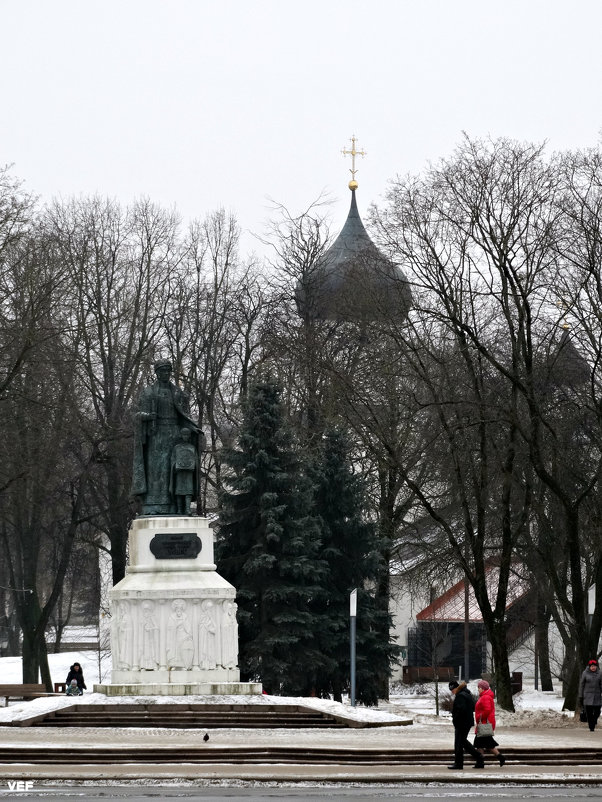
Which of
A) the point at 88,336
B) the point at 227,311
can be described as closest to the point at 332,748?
the point at 88,336

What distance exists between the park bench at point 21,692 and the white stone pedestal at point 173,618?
5.93 m

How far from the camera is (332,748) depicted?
2212cm

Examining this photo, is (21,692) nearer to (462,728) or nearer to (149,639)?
(149,639)

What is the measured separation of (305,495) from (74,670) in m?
6.80

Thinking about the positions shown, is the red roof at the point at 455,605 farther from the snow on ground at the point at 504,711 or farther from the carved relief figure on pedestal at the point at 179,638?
the carved relief figure on pedestal at the point at 179,638

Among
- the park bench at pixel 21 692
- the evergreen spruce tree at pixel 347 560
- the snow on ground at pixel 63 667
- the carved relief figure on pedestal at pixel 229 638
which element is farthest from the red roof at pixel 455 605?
the carved relief figure on pedestal at pixel 229 638

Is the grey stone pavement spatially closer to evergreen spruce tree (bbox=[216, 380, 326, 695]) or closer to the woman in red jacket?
the woman in red jacket

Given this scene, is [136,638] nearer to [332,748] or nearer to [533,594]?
[332,748]

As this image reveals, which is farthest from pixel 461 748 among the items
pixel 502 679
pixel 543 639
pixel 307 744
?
pixel 543 639

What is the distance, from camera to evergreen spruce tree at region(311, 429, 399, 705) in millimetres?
38344

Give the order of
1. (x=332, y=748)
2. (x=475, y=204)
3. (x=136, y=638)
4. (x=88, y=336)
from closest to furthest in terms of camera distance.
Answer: (x=332, y=748)
(x=136, y=638)
(x=475, y=204)
(x=88, y=336)

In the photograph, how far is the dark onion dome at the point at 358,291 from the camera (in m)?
35.7

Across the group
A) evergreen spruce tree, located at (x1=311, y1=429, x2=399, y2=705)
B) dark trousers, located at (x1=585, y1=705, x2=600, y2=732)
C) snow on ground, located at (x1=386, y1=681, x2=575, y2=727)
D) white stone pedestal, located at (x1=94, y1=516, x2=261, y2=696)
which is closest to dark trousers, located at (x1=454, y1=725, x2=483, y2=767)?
dark trousers, located at (x1=585, y1=705, x2=600, y2=732)

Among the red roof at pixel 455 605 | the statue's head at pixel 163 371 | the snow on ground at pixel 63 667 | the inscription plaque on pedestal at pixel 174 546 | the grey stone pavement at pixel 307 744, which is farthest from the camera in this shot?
the red roof at pixel 455 605
